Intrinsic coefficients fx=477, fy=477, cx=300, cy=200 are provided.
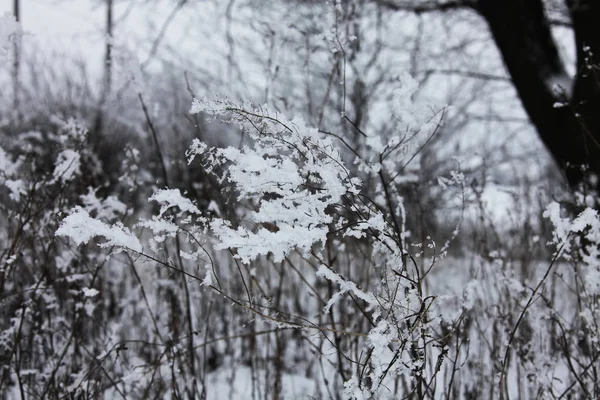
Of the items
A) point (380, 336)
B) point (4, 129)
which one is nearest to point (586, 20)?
point (380, 336)

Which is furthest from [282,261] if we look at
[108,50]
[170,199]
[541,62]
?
[541,62]

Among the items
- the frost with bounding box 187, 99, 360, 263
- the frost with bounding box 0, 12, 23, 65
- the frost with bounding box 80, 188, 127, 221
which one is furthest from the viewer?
the frost with bounding box 80, 188, 127, 221

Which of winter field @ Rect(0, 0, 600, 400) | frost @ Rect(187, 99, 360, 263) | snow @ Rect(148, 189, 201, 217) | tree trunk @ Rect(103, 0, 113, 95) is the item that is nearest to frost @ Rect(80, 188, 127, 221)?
winter field @ Rect(0, 0, 600, 400)

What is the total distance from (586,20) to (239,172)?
3.76 m

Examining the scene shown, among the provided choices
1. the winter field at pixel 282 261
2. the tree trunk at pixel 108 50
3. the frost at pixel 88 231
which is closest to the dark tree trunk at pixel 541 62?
the winter field at pixel 282 261

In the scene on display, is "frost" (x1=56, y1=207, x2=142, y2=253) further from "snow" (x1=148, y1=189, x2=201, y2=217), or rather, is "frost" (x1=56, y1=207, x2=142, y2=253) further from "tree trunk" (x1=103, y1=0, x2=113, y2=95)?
"tree trunk" (x1=103, y1=0, x2=113, y2=95)

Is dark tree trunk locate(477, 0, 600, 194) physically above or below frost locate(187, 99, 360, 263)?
above

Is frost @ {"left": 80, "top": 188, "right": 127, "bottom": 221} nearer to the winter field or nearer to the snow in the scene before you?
the winter field

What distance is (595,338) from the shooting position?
140 centimetres

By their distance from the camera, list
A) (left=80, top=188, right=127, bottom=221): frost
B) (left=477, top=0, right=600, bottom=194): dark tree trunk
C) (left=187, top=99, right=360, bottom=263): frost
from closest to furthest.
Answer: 1. (left=187, top=99, right=360, bottom=263): frost
2. (left=80, top=188, right=127, bottom=221): frost
3. (left=477, top=0, right=600, bottom=194): dark tree trunk

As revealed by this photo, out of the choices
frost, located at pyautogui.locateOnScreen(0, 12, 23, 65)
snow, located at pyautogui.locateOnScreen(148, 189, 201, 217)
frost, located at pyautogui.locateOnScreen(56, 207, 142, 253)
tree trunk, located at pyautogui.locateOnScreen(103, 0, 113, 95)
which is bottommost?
frost, located at pyautogui.locateOnScreen(56, 207, 142, 253)

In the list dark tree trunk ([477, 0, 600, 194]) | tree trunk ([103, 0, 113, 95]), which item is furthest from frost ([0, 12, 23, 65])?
dark tree trunk ([477, 0, 600, 194])

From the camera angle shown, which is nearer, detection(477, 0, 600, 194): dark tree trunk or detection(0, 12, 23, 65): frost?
detection(0, 12, 23, 65): frost

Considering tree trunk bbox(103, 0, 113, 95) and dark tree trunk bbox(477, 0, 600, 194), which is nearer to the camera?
tree trunk bbox(103, 0, 113, 95)
